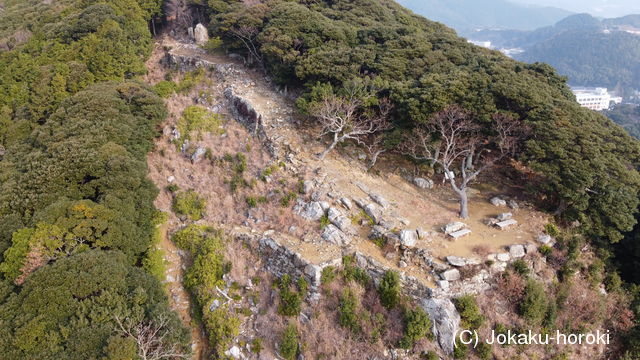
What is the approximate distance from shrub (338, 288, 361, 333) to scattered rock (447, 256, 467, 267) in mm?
5033

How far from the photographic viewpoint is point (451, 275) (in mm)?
16984

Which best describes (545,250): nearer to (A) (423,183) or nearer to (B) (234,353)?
(A) (423,183)

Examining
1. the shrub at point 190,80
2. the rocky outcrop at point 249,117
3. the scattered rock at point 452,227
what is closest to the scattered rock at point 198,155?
the rocky outcrop at point 249,117

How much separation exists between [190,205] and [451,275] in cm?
1691

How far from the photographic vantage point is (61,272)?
15750 millimetres

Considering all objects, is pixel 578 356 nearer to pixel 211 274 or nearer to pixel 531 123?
pixel 531 123

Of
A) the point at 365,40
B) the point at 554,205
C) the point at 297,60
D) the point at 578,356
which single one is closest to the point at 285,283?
the point at 578,356

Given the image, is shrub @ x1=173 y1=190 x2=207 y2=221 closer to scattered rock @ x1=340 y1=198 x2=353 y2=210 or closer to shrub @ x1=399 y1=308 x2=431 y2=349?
scattered rock @ x1=340 y1=198 x2=353 y2=210

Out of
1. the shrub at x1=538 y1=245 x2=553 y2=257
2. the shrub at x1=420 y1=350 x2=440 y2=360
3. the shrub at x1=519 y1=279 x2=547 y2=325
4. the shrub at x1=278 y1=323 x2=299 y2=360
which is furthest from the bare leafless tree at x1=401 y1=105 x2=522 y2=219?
the shrub at x1=278 y1=323 x2=299 y2=360

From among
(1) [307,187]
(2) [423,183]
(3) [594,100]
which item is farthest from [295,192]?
(3) [594,100]

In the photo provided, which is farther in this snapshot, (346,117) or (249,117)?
(249,117)

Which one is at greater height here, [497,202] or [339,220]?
[497,202]

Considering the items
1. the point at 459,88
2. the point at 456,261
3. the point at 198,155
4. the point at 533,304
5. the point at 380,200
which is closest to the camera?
the point at 533,304

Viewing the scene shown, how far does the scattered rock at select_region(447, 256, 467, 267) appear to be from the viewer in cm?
1730
